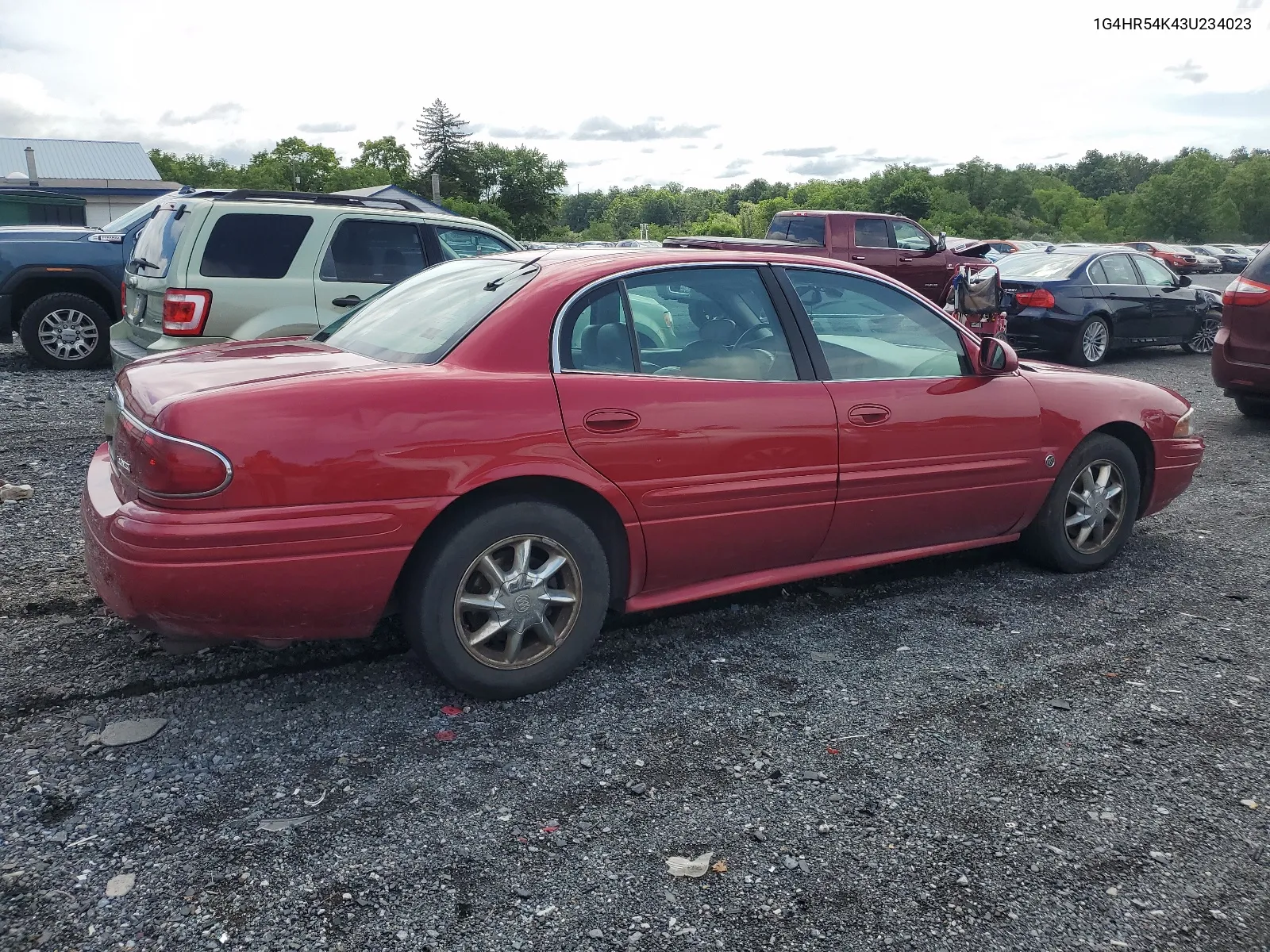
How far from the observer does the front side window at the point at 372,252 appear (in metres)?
7.68

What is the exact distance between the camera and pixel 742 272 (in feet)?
13.8

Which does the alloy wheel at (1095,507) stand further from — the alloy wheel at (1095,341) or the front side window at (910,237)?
the front side window at (910,237)

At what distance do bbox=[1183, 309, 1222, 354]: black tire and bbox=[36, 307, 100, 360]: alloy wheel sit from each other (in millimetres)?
13993

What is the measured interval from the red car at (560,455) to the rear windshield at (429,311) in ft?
0.06

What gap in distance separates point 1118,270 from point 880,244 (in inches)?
152

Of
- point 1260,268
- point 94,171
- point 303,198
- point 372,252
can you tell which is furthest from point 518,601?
point 94,171

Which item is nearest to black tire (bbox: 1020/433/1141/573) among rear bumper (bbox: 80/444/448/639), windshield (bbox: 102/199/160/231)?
rear bumper (bbox: 80/444/448/639)

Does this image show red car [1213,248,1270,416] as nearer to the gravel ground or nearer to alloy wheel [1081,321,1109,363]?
alloy wheel [1081,321,1109,363]

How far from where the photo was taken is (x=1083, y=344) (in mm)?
12805

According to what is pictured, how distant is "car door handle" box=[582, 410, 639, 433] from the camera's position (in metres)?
3.55

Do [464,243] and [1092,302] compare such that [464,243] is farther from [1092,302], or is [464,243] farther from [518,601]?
[1092,302]

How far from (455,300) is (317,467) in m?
1.11

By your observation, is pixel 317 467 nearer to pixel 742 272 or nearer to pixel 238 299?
pixel 742 272

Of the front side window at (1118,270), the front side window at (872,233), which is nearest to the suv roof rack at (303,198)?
the front side window at (872,233)
